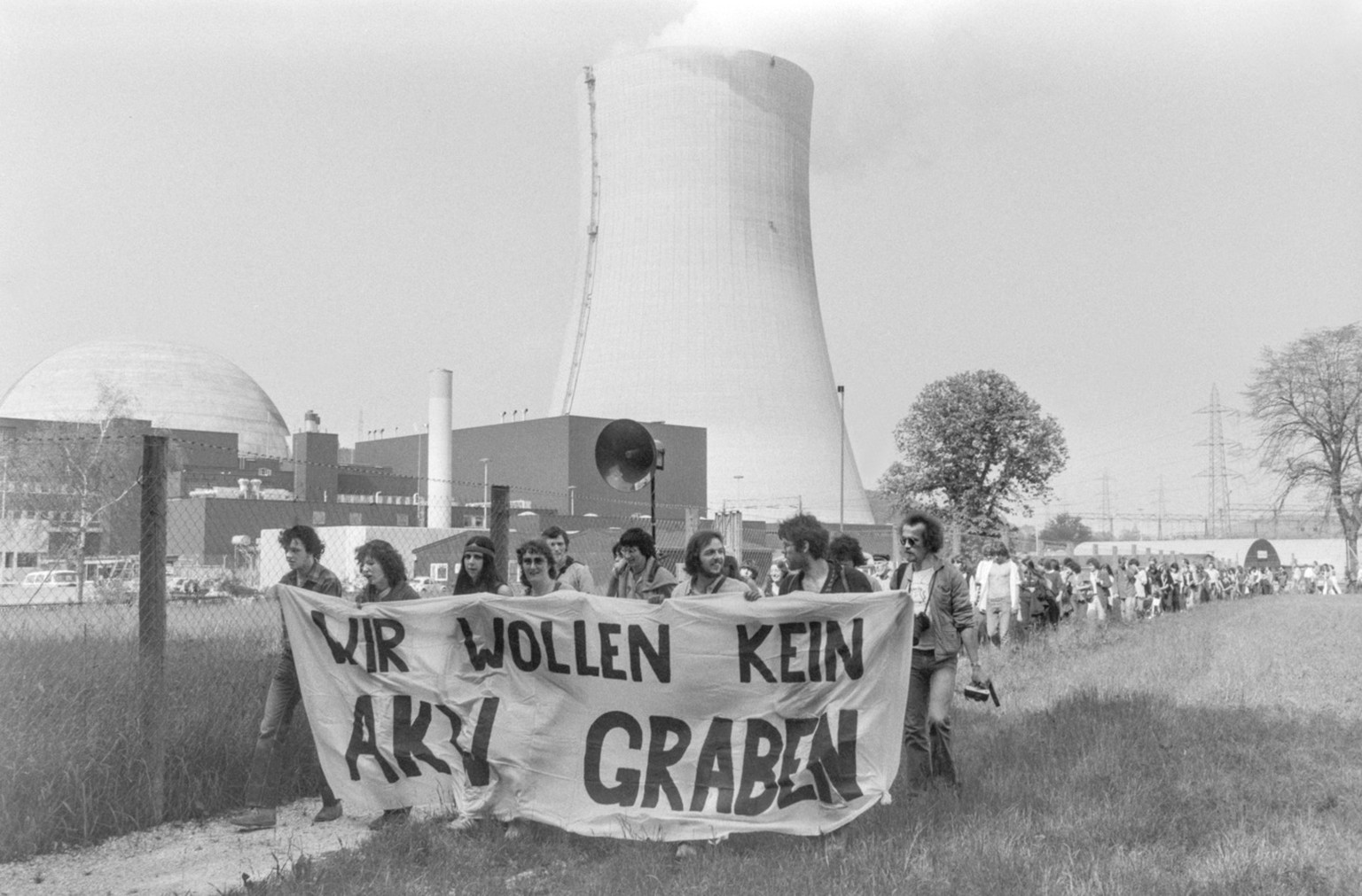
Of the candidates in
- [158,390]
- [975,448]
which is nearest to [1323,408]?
[975,448]

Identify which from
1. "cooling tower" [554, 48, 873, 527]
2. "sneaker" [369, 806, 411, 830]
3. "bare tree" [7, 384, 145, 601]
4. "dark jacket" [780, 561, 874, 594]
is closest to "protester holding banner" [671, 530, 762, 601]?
"dark jacket" [780, 561, 874, 594]

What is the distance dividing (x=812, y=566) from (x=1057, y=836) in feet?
4.89

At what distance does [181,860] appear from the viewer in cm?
419

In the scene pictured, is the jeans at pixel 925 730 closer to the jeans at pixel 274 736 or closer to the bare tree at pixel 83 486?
the jeans at pixel 274 736

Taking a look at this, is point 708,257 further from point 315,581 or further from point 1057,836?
point 1057,836

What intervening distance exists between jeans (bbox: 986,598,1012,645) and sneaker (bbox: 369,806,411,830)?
7110mm

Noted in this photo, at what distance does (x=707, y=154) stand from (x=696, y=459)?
47.6 feet

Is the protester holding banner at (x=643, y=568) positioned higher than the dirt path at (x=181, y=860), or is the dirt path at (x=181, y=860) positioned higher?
the protester holding banner at (x=643, y=568)

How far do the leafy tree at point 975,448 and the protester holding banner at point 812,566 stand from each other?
28.6 metres

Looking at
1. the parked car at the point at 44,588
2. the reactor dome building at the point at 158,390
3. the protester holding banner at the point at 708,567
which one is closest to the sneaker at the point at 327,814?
the protester holding banner at the point at 708,567

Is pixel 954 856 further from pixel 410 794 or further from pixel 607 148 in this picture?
pixel 607 148

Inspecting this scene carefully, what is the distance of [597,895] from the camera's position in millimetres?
3561

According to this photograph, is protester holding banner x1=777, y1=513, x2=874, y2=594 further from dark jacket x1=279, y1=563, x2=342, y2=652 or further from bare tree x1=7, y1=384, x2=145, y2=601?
bare tree x1=7, y1=384, x2=145, y2=601

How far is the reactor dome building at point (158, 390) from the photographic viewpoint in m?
56.0
